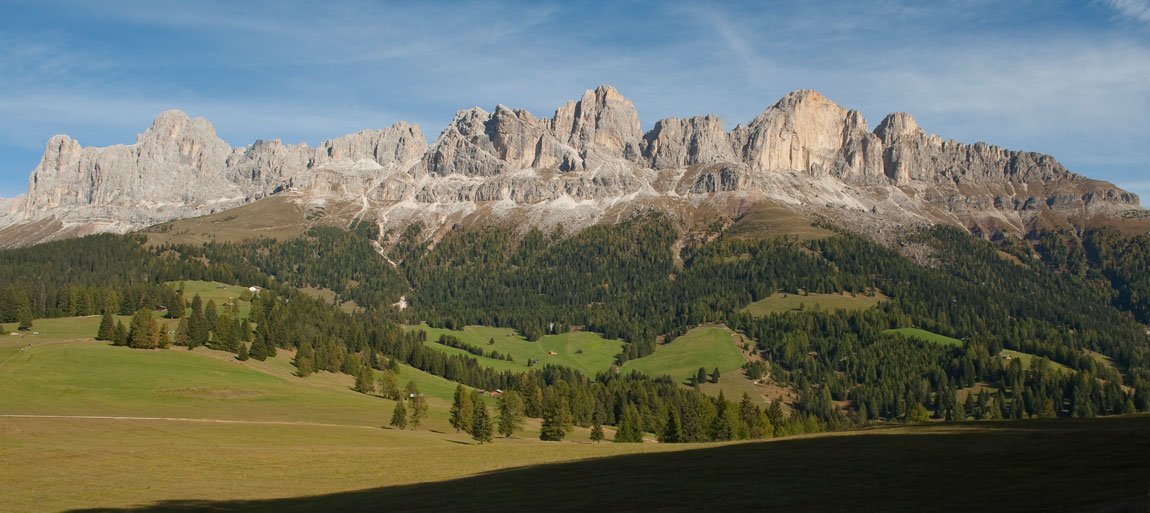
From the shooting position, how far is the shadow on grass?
34188 mm

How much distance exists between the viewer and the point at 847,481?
1647 inches

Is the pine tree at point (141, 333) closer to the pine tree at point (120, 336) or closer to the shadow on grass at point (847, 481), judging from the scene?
the pine tree at point (120, 336)

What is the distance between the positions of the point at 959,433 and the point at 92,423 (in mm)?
89911

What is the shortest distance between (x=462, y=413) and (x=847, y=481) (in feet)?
284

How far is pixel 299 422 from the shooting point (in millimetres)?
109562

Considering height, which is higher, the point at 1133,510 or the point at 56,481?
the point at 1133,510

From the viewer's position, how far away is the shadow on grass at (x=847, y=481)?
3419 cm

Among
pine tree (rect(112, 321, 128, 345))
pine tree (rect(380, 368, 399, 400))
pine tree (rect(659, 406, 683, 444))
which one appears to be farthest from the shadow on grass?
pine tree (rect(112, 321, 128, 345))

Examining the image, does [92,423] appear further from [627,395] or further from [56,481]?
[627,395]

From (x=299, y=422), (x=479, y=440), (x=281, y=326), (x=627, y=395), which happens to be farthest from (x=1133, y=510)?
(x=281, y=326)

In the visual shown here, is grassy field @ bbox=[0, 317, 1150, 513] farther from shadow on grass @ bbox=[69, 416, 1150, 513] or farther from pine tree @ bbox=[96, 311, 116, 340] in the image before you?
pine tree @ bbox=[96, 311, 116, 340]

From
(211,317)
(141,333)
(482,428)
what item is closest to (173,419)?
(482,428)

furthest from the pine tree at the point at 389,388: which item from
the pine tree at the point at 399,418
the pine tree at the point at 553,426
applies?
the pine tree at the point at 553,426

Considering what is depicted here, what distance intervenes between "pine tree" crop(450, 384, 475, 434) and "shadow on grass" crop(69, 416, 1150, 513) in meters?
60.0
